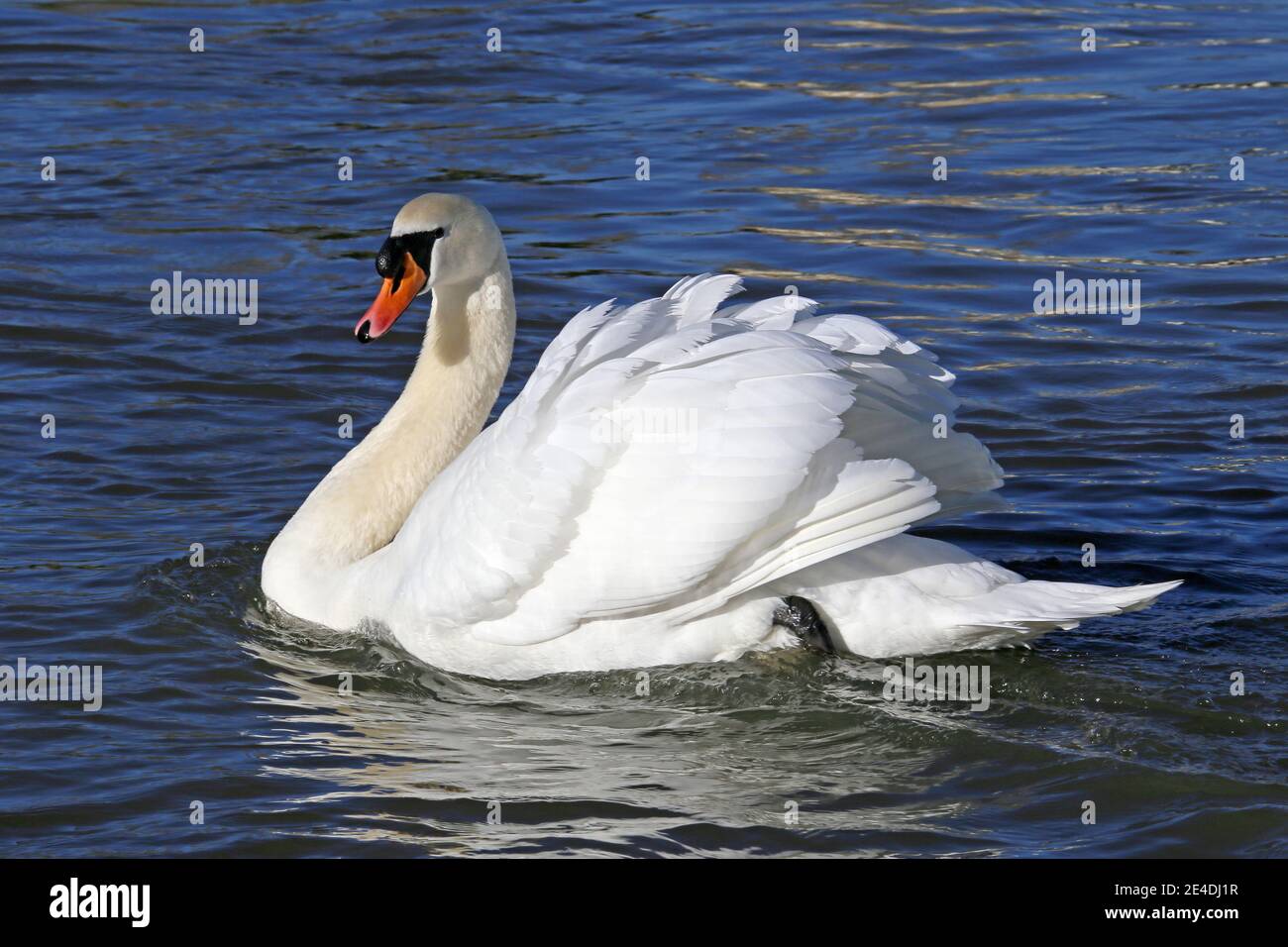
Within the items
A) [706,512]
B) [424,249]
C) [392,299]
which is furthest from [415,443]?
[706,512]

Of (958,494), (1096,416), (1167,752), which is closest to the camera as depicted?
(1167,752)

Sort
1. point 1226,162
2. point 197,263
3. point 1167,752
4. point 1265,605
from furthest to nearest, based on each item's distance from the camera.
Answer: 1. point 1226,162
2. point 197,263
3. point 1265,605
4. point 1167,752

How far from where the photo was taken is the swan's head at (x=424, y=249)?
21.4 feet

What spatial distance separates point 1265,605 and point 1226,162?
599 cm

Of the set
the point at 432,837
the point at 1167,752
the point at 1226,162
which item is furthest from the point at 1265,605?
the point at 1226,162

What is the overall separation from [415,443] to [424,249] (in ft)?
2.46

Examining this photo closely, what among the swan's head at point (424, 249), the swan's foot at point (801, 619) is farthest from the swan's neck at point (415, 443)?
the swan's foot at point (801, 619)

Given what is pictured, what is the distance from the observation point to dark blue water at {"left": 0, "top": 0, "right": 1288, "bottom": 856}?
5430mm

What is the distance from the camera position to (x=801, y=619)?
584cm

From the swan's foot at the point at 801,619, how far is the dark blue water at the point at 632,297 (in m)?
0.15

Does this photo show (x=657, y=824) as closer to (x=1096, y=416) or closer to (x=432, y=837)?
(x=432, y=837)

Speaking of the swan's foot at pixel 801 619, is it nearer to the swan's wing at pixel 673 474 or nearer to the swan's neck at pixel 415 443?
the swan's wing at pixel 673 474

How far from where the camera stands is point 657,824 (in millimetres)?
5207

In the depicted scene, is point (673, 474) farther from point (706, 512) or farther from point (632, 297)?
point (632, 297)
